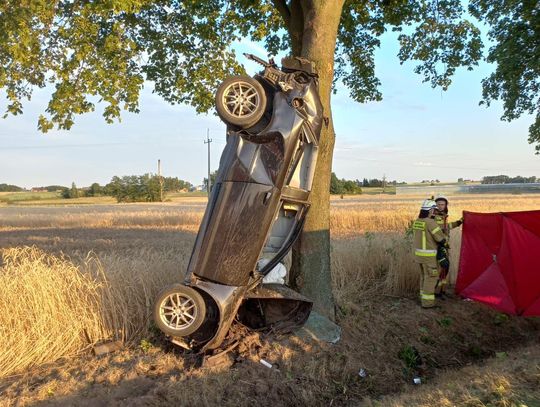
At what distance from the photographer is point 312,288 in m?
5.55

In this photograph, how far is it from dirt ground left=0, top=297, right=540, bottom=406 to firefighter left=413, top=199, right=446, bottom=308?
0.49m

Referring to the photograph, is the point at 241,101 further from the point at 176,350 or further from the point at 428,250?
the point at 428,250

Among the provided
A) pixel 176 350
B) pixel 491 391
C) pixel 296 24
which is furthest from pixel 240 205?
pixel 296 24

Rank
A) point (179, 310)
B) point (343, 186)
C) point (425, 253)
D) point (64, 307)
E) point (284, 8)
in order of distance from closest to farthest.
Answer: point (179, 310), point (64, 307), point (284, 8), point (425, 253), point (343, 186)

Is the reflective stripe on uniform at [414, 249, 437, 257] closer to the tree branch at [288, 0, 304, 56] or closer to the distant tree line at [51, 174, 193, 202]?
the tree branch at [288, 0, 304, 56]

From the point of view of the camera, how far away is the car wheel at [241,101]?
452 centimetres

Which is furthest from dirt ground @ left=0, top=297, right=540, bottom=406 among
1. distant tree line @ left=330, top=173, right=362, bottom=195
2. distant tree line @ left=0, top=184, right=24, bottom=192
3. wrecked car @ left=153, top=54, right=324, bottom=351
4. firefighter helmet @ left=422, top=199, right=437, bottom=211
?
distant tree line @ left=0, top=184, right=24, bottom=192

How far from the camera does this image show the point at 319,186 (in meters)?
5.67

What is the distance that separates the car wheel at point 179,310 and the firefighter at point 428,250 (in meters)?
3.74

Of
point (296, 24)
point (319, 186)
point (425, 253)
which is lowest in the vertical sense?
point (425, 253)

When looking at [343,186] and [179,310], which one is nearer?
[179,310]

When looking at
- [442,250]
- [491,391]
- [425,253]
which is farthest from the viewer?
[442,250]

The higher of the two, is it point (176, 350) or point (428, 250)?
point (428, 250)

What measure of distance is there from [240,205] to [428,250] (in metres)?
3.79
